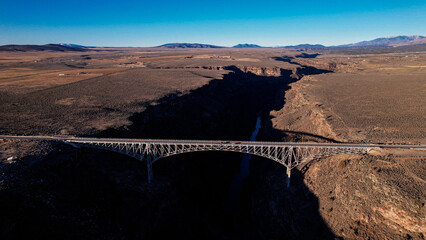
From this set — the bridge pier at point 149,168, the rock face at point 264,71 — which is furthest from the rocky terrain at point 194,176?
the rock face at point 264,71

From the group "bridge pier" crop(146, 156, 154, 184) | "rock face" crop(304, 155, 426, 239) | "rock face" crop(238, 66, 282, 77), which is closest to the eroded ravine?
"bridge pier" crop(146, 156, 154, 184)

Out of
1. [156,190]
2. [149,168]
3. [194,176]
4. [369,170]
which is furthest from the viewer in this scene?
[194,176]

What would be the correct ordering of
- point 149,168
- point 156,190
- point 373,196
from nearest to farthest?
point 373,196 < point 156,190 < point 149,168

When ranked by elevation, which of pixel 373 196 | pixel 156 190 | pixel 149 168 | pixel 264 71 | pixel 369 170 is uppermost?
pixel 264 71

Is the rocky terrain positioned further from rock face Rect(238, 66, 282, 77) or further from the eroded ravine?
rock face Rect(238, 66, 282, 77)

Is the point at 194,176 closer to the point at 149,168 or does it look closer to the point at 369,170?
the point at 149,168

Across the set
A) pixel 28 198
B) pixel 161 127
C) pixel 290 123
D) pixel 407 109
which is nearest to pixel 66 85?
pixel 161 127

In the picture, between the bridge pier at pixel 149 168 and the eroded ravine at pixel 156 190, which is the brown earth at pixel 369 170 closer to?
the eroded ravine at pixel 156 190

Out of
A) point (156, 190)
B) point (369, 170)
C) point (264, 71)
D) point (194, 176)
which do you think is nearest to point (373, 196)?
point (369, 170)

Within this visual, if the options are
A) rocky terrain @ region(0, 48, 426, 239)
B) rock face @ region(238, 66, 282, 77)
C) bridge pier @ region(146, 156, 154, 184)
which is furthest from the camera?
rock face @ region(238, 66, 282, 77)

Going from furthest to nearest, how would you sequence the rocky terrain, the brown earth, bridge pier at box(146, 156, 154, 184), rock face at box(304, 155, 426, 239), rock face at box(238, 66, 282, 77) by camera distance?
rock face at box(238, 66, 282, 77) < bridge pier at box(146, 156, 154, 184) < the brown earth < the rocky terrain < rock face at box(304, 155, 426, 239)

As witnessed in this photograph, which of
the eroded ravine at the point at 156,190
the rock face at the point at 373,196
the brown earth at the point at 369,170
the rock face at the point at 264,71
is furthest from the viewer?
the rock face at the point at 264,71
